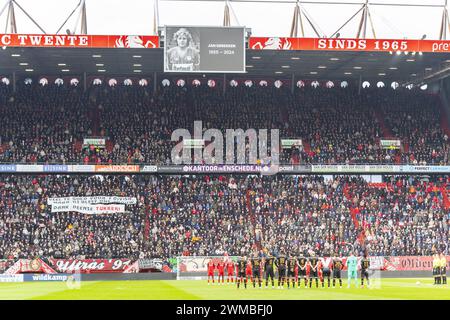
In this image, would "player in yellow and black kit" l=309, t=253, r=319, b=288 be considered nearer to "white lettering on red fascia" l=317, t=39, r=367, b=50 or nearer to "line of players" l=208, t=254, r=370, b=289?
"line of players" l=208, t=254, r=370, b=289

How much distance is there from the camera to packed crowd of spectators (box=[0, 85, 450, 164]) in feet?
193

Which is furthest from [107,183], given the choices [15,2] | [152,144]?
[15,2]

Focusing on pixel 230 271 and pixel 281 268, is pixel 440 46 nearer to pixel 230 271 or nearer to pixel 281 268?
pixel 230 271

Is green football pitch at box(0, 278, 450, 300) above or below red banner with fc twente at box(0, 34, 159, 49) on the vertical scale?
below

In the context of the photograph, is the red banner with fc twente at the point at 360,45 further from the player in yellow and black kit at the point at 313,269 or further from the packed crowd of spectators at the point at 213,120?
the player in yellow and black kit at the point at 313,269

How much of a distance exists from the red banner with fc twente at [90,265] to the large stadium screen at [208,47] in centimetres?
1224

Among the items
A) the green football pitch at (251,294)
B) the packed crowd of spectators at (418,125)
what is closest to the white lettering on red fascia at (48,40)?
the green football pitch at (251,294)

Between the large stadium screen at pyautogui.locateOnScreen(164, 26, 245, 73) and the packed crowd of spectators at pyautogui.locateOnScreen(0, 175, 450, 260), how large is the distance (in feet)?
35.4

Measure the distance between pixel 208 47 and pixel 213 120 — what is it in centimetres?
1216

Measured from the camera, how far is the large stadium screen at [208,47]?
4959 centimetres

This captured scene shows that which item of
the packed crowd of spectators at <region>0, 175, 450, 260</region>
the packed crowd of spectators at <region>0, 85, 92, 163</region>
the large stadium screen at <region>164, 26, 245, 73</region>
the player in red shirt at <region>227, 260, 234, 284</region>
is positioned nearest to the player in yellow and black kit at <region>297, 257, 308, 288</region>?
the player in red shirt at <region>227, 260, 234, 284</region>

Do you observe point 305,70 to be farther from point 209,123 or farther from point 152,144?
point 152,144

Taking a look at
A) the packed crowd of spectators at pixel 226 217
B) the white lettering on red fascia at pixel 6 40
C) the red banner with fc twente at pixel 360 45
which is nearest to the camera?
the white lettering on red fascia at pixel 6 40

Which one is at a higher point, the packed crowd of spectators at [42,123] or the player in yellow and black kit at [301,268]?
the packed crowd of spectators at [42,123]
